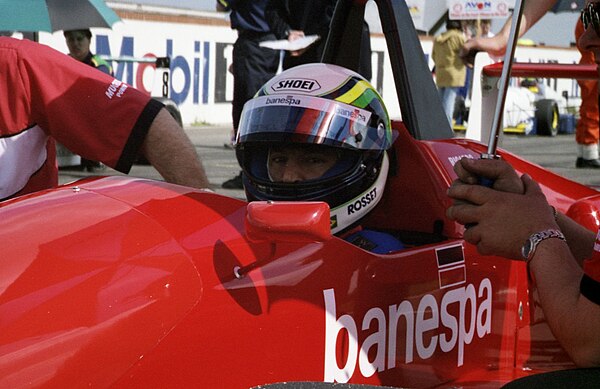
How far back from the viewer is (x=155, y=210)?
1947 mm

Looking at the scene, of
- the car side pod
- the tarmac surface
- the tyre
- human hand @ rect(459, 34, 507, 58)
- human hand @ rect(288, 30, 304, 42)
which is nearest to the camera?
the car side pod

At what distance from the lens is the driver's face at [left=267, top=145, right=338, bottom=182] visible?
8.33ft

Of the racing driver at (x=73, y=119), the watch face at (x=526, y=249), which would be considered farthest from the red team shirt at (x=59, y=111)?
the watch face at (x=526, y=249)

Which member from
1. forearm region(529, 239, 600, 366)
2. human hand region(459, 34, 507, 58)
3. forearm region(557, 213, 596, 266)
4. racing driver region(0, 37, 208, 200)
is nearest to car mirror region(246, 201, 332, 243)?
forearm region(529, 239, 600, 366)

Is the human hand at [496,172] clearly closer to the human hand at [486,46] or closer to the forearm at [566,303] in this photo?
the forearm at [566,303]

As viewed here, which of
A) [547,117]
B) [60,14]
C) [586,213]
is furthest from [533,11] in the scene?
[547,117]

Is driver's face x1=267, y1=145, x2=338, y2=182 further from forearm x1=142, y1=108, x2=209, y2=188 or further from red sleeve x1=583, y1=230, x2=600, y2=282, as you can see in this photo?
red sleeve x1=583, y1=230, x2=600, y2=282

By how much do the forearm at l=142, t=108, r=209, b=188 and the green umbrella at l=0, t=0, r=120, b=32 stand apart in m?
5.62

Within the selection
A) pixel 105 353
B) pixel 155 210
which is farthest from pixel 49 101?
pixel 105 353

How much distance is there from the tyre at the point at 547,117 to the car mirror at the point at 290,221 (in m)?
15.9

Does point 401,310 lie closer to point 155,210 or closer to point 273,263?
point 273,263

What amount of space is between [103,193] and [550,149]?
12363 mm

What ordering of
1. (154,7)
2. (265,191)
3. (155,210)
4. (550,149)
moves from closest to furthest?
(155,210) → (265,191) → (550,149) → (154,7)

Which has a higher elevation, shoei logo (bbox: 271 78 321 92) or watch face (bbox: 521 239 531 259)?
shoei logo (bbox: 271 78 321 92)
